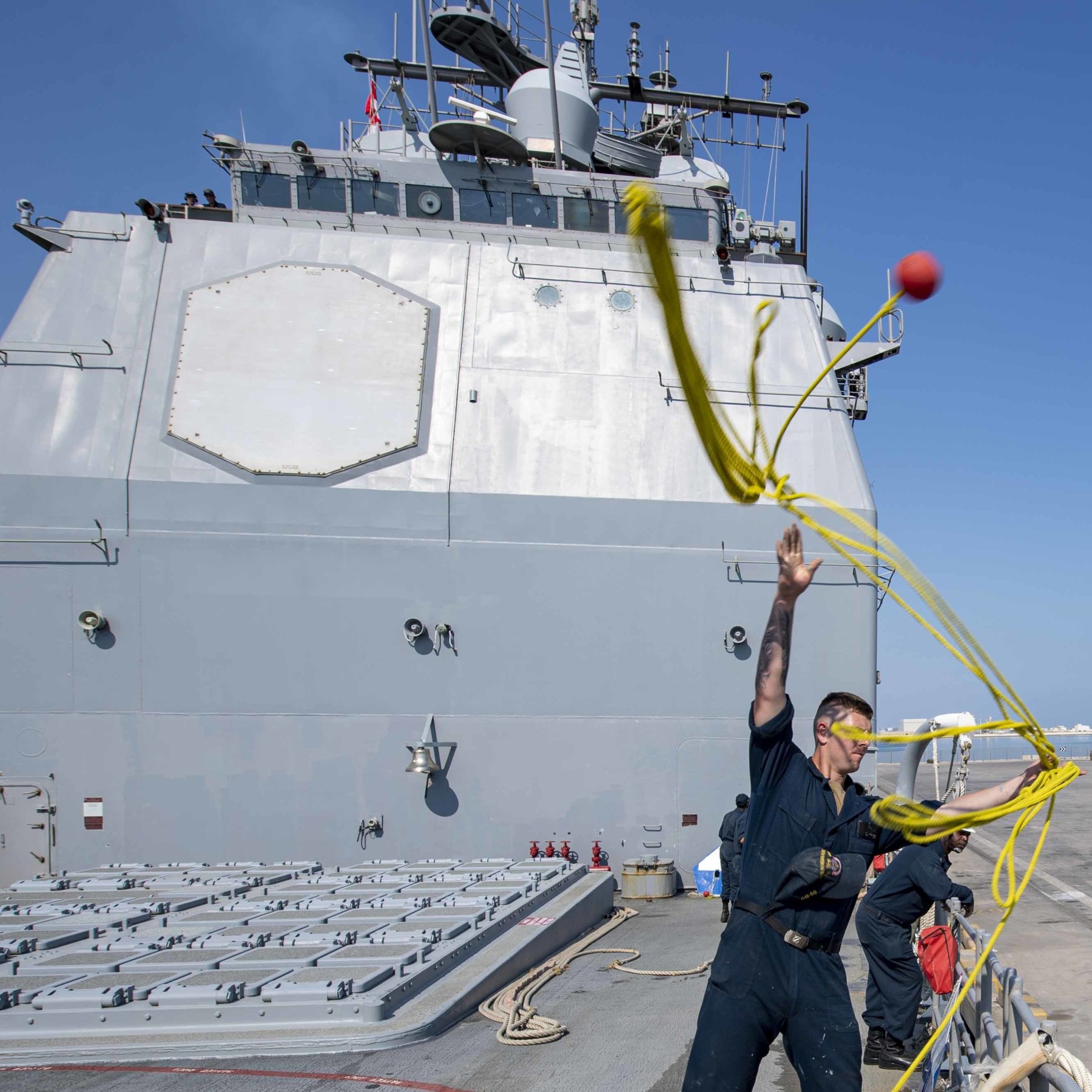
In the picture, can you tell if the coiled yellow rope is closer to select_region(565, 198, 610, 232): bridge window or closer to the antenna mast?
select_region(565, 198, 610, 232): bridge window

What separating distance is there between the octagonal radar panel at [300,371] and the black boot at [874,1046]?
21.3 ft

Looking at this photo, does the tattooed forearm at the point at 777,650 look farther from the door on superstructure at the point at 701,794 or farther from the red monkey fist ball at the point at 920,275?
the door on superstructure at the point at 701,794

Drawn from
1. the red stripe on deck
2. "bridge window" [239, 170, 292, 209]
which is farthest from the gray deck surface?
"bridge window" [239, 170, 292, 209]

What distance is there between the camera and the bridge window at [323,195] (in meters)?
11.3

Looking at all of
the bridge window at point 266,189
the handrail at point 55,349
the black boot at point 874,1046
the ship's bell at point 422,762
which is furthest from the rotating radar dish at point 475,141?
the black boot at point 874,1046

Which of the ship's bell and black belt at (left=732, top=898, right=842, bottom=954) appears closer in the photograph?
black belt at (left=732, top=898, right=842, bottom=954)

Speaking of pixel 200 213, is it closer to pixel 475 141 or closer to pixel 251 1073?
pixel 475 141

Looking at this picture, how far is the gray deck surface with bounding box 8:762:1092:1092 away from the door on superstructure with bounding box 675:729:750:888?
1136mm

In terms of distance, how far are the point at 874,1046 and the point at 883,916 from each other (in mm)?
591

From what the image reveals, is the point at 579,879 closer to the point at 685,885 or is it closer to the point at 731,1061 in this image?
the point at 685,885

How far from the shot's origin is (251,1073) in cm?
387

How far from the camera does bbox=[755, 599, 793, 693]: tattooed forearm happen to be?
8.72 ft

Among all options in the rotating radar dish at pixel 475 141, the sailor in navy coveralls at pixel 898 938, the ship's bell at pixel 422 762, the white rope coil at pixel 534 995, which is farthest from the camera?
the rotating radar dish at pixel 475 141

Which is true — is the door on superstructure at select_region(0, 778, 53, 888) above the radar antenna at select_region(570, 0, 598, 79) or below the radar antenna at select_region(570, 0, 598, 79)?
below
